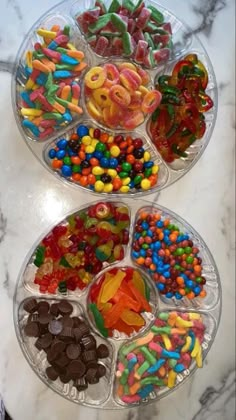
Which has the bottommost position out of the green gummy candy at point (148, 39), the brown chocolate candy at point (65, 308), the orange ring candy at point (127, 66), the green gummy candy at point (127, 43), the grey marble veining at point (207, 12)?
the brown chocolate candy at point (65, 308)

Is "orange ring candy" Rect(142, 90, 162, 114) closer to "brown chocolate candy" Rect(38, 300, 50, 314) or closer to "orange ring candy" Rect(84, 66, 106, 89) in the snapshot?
"orange ring candy" Rect(84, 66, 106, 89)

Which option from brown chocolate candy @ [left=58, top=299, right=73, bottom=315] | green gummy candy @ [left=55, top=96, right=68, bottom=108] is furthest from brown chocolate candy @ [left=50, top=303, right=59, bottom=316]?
green gummy candy @ [left=55, top=96, right=68, bottom=108]

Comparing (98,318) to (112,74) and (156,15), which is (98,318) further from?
(156,15)

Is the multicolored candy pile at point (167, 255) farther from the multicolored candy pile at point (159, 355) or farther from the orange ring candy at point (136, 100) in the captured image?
the orange ring candy at point (136, 100)

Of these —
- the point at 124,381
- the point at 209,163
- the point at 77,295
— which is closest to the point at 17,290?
the point at 77,295

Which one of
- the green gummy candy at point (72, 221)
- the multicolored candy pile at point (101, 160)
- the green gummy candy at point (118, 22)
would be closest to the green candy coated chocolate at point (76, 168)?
the multicolored candy pile at point (101, 160)

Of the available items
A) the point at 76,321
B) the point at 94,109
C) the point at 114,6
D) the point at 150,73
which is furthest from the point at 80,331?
the point at 114,6
